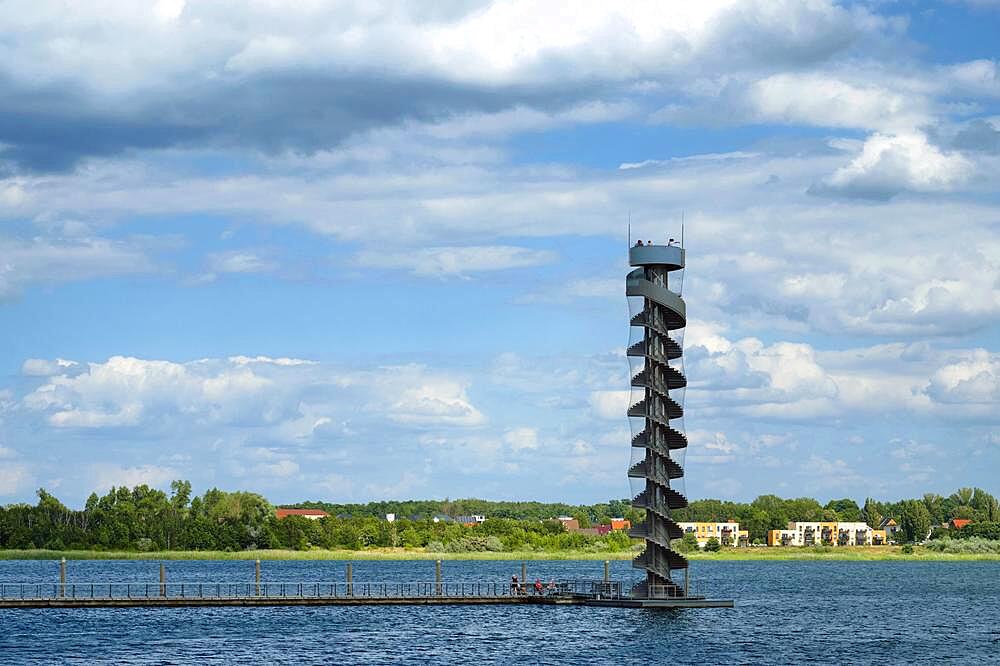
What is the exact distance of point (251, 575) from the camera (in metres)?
190

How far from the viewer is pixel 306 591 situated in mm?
133250

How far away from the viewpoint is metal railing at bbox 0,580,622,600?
4072 inches

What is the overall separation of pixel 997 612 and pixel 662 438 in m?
46.8

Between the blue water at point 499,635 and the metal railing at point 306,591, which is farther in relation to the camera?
the metal railing at point 306,591

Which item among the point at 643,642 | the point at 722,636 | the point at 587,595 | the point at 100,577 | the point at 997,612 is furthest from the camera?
the point at 100,577

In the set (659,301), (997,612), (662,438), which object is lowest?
(997,612)

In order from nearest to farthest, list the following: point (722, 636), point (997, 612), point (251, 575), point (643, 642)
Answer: point (643, 642) < point (722, 636) < point (997, 612) < point (251, 575)

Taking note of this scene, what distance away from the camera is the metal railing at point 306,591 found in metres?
103

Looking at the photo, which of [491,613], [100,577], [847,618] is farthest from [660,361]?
[100,577]

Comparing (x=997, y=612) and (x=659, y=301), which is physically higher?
(x=659, y=301)

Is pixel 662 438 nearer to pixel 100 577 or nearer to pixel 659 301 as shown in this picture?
pixel 659 301

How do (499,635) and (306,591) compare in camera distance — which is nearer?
(499,635)

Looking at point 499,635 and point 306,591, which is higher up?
point 306,591

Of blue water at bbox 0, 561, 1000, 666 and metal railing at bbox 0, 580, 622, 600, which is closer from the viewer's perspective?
blue water at bbox 0, 561, 1000, 666
